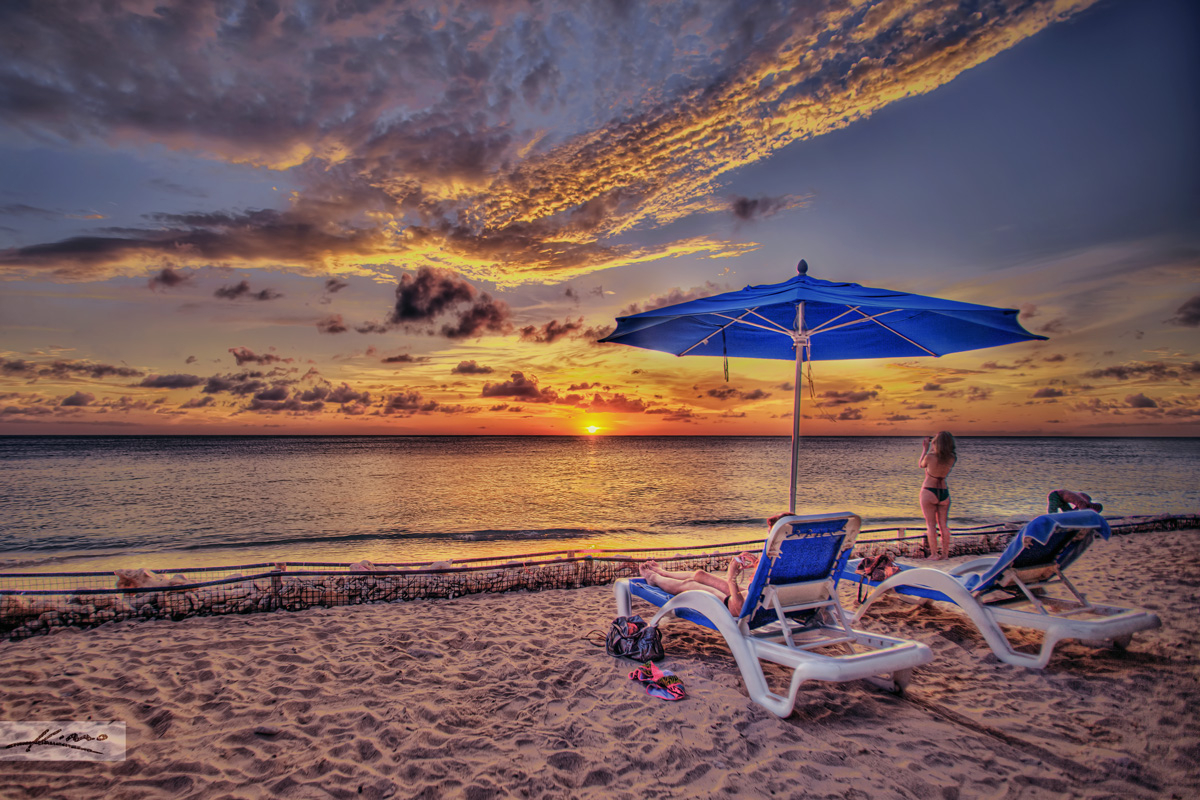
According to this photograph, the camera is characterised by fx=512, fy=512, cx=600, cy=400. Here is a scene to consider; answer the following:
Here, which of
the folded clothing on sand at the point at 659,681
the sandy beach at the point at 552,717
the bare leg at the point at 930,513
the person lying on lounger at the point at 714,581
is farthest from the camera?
the bare leg at the point at 930,513

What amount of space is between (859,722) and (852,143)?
994 centimetres

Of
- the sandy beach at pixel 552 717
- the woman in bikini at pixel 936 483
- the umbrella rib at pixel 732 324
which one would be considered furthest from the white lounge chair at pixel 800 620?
the woman in bikini at pixel 936 483

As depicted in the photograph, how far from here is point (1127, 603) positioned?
548cm

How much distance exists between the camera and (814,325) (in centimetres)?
584

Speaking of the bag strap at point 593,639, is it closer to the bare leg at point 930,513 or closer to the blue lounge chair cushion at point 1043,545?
the blue lounge chair cushion at point 1043,545

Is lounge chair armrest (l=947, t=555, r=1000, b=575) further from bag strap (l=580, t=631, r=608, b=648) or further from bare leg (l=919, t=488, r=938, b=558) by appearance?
bag strap (l=580, t=631, r=608, b=648)

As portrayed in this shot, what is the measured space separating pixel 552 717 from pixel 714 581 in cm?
175

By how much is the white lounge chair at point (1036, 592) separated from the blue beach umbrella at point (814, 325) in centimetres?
137

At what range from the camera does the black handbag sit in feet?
13.9

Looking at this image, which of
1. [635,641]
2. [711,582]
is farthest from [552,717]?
[711,582]

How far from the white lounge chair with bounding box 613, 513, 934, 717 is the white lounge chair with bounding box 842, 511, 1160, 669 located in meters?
0.97

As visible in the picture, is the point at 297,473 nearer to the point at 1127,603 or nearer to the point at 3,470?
the point at 3,470

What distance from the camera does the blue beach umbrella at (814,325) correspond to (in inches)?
166

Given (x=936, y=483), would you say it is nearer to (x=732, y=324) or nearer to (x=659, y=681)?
(x=732, y=324)
